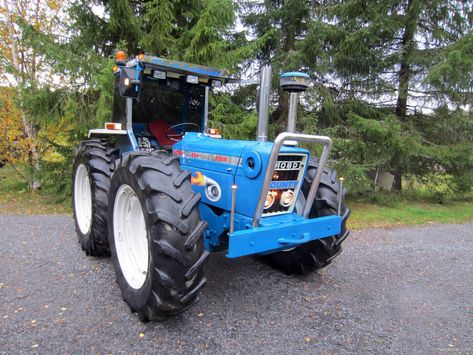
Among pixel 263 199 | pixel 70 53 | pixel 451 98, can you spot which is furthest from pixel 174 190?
pixel 451 98

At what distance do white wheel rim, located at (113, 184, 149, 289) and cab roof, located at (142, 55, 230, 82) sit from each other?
1.45 m

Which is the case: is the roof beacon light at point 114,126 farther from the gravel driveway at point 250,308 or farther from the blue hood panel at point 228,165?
the gravel driveway at point 250,308

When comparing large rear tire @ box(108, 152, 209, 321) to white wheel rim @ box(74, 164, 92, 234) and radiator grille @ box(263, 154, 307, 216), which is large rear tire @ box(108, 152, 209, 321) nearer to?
radiator grille @ box(263, 154, 307, 216)

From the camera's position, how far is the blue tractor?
2.57 meters

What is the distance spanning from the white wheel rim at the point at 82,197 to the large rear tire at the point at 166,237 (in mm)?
1994

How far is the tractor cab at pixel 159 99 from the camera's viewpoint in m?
3.77

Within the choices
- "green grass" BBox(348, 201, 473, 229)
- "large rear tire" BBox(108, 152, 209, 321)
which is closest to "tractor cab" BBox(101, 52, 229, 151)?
"large rear tire" BBox(108, 152, 209, 321)

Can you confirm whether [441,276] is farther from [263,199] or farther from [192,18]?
[192,18]

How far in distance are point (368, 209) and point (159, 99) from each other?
19.3 feet

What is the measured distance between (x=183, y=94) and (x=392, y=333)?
350cm

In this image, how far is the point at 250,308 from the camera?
124 inches

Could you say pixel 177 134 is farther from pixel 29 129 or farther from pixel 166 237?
pixel 29 129

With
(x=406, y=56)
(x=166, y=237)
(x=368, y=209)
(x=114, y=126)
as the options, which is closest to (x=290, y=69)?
(x=406, y=56)

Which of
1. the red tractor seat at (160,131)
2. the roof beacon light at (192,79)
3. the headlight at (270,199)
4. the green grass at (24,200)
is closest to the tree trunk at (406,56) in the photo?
the roof beacon light at (192,79)
